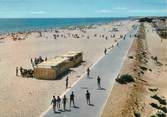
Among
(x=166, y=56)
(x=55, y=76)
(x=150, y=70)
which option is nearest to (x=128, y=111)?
(x=55, y=76)

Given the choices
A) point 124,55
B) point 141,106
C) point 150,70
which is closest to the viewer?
point 141,106

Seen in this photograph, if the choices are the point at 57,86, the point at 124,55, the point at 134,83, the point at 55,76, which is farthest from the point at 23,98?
the point at 124,55

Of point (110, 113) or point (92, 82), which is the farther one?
point (92, 82)

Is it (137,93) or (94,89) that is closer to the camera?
(94,89)

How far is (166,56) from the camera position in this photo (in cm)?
6244

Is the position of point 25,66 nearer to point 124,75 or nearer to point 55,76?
point 55,76

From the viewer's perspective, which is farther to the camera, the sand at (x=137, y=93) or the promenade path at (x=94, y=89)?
the sand at (x=137, y=93)

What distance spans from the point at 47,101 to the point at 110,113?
21.5ft

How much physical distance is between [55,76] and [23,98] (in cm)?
862

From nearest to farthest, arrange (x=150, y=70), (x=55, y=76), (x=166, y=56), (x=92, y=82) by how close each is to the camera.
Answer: (x=92, y=82) → (x=55, y=76) → (x=150, y=70) → (x=166, y=56)

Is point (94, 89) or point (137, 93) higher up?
point (94, 89)

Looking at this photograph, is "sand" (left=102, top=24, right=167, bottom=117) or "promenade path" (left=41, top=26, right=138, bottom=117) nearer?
"promenade path" (left=41, top=26, right=138, bottom=117)

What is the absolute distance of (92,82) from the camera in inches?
1336

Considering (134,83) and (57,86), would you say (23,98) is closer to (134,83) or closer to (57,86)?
(57,86)
